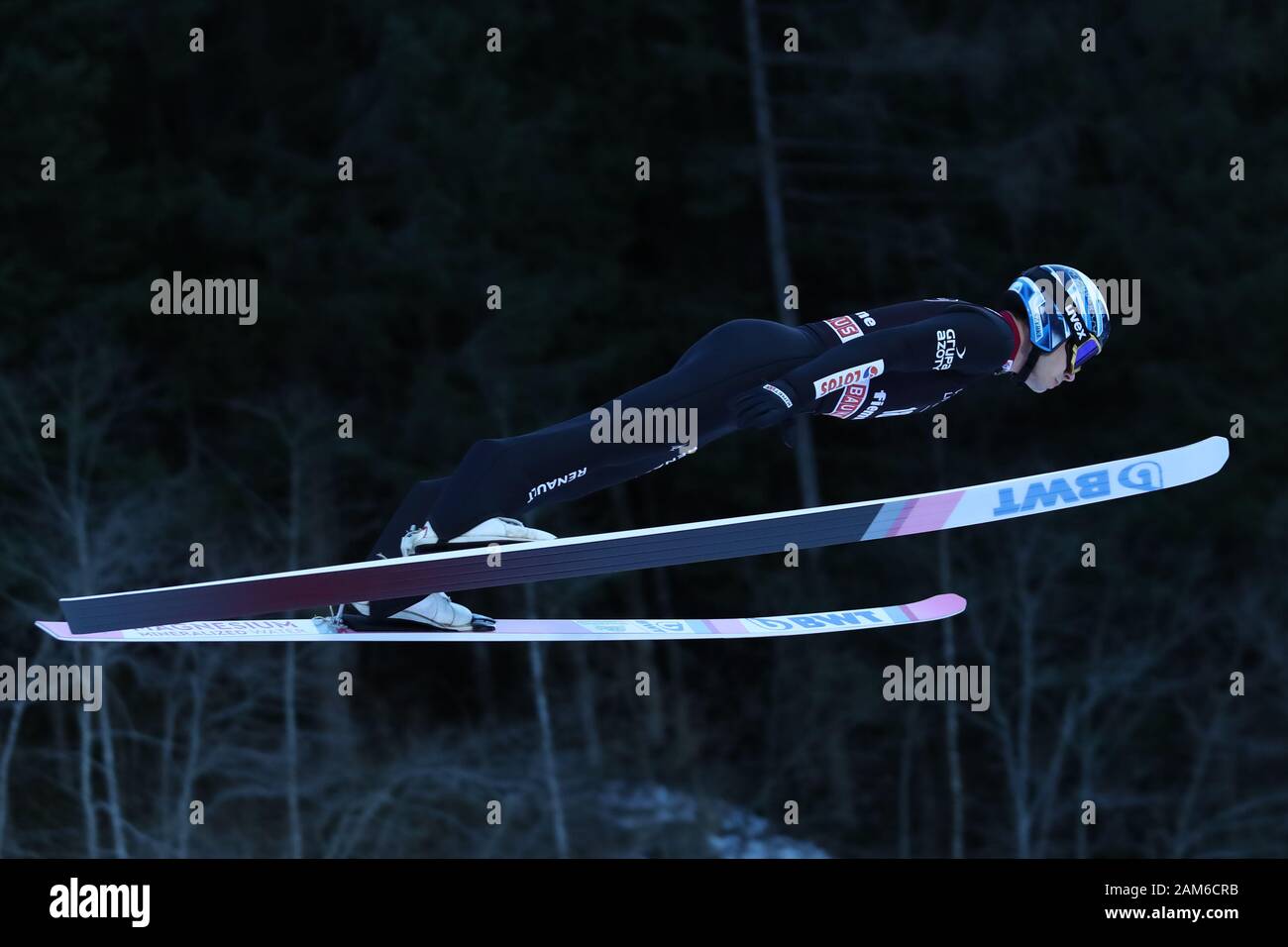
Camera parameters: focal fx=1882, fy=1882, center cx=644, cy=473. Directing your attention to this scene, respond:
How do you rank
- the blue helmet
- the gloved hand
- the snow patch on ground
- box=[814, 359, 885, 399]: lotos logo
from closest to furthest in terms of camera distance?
the gloved hand
box=[814, 359, 885, 399]: lotos logo
the blue helmet
the snow patch on ground

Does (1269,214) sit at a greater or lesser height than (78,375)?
greater

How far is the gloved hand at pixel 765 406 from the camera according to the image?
5875 millimetres

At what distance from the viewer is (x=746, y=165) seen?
17.0m

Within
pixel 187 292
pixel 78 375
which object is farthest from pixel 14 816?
pixel 187 292

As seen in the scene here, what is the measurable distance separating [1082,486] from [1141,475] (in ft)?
0.71

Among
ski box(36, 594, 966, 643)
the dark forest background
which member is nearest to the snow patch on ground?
the dark forest background

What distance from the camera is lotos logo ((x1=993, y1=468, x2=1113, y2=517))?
22.4ft

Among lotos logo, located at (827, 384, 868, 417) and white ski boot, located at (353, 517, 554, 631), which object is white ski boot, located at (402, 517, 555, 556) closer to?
white ski boot, located at (353, 517, 554, 631)

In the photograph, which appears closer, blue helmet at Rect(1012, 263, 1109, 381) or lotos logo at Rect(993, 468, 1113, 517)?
blue helmet at Rect(1012, 263, 1109, 381)

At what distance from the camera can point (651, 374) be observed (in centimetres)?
1794

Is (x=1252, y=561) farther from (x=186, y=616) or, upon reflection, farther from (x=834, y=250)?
(x=186, y=616)

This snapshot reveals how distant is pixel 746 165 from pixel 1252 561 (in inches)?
239
